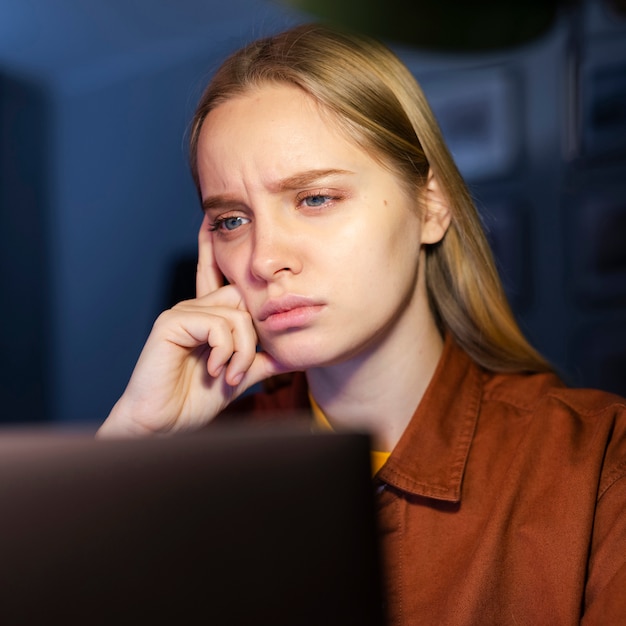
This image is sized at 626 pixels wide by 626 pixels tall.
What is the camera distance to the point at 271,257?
43.9 inches

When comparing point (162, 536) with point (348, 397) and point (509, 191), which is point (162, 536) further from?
point (509, 191)

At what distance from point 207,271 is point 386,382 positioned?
0.36m

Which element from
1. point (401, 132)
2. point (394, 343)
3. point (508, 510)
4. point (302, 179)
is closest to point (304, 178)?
point (302, 179)

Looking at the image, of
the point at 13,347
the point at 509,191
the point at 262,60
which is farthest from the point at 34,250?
the point at 262,60

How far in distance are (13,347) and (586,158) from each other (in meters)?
2.40

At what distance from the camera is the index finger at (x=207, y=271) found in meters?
1.40

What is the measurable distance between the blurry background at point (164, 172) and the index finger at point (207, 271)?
0.82 meters

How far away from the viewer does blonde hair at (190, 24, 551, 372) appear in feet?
3.96

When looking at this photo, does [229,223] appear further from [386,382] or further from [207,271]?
[386,382]

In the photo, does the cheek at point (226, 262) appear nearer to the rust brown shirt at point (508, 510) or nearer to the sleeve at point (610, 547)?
the rust brown shirt at point (508, 510)

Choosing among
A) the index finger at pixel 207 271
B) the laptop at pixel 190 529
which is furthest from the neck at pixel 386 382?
the laptop at pixel 190 529

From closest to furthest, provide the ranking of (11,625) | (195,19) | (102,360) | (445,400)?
(11,625)
(445,400)
(195,19)
(102,360)

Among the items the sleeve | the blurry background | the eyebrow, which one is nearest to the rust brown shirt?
the sleeve

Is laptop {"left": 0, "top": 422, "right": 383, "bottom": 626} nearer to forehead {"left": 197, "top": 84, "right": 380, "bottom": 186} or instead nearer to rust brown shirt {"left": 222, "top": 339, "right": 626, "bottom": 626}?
rust brown shirt {"left": 222, "top": 339, "right": 626, "bottom": 626}
